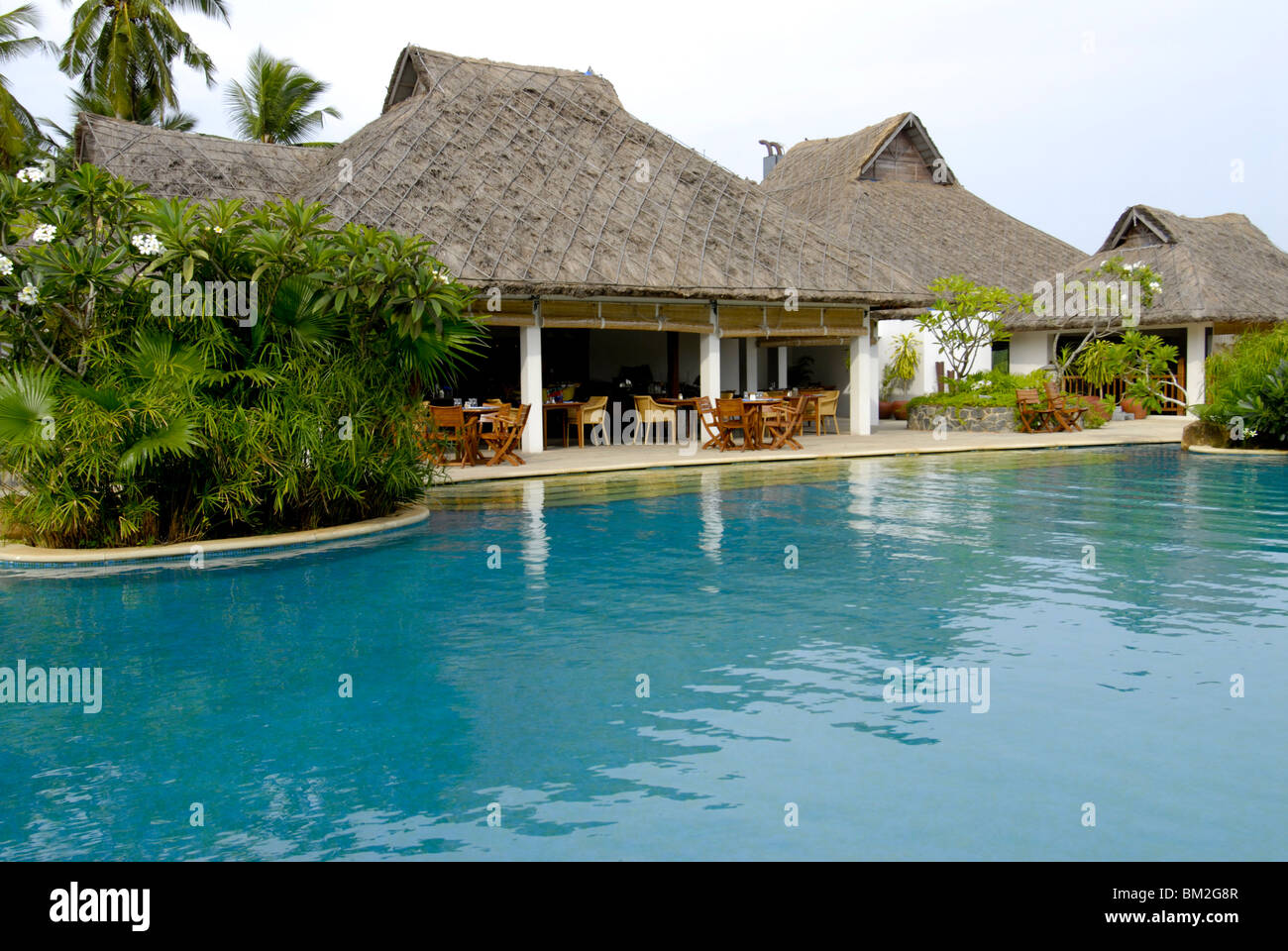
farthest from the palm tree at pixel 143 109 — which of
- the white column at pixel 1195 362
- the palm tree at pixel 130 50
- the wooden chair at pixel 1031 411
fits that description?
the white column at pixel 1195 362

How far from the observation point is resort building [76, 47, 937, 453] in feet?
55.5

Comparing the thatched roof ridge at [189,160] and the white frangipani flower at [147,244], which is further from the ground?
the thatched roof ridge at [189,160]

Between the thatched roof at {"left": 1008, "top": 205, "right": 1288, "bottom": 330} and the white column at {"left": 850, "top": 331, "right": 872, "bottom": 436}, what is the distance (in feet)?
28.3

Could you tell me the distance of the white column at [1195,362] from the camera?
86.0 ft

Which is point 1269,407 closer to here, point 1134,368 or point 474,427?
point 1134,368

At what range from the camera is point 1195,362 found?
26.4 metres

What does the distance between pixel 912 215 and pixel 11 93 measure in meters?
23.7

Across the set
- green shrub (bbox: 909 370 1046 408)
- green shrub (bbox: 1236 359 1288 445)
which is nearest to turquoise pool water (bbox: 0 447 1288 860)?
green shrub (bbox: 1236 359 1288 445)

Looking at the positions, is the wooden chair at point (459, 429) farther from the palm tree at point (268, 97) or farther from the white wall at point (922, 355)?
the palm tree at point (268, 97)

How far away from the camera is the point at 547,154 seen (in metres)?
19.2

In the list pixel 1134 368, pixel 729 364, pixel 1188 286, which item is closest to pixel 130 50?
pixel 729 364

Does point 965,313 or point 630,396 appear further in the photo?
point 630,396

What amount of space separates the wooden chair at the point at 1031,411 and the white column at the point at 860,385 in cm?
300
